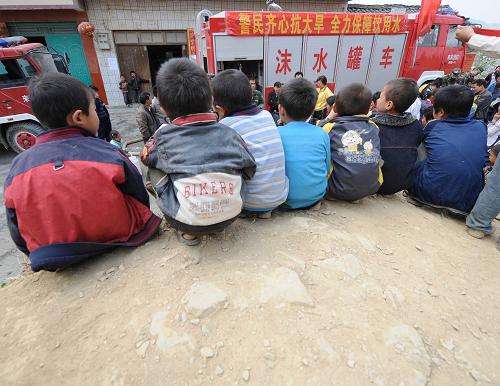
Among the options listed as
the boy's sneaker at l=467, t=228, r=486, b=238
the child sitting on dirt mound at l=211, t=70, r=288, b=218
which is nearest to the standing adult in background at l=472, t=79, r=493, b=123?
the boy's sneaker at l=467, t=228, r=486, b=238

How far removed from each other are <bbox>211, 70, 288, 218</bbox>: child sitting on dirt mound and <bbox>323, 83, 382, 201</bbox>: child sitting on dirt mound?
657mm

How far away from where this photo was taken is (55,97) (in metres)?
1.54

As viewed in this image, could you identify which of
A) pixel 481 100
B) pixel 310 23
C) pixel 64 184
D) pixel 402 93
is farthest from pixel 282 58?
pixel 64 184

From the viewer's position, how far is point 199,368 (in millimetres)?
1155

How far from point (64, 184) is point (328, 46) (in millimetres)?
7836

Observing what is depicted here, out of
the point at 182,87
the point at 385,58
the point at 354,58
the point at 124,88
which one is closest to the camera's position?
the point at 182,87

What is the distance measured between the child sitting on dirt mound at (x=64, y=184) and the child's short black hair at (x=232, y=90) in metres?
0.81

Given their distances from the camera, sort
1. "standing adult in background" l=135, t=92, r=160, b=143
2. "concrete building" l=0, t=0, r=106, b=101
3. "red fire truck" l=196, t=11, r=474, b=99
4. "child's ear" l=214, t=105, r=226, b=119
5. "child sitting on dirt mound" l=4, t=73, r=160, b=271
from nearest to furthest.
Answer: "child sitting on dirt mound" l=4, t=73, r=160, b=271 < "child's ear" l=214, t=105, r=226, b=119 < "standing adult in background" l=135, t=92, r=160, b=143 < "red fire truck" l=196, t=11, r=474, b=99 < "concrete building" l=0, t=0, r=106, b=101

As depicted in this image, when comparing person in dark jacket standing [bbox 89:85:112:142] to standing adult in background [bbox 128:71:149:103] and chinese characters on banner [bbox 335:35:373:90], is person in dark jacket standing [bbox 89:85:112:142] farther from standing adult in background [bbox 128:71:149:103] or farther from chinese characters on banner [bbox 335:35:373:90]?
standing adult in background [bbox 128:71:149:103]

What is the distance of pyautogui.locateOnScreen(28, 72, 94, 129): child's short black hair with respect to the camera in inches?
60.0

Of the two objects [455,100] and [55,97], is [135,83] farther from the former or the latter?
[455,100]

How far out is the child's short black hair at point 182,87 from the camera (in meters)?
1.60

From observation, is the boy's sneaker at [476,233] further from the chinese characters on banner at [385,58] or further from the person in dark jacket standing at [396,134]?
the chinese characters on banner at [385,58]

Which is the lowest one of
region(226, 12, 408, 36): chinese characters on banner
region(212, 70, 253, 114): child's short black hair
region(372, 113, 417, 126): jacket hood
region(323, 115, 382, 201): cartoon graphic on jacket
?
region(323, 115, 382, 201): cartoon graphic on jacket
